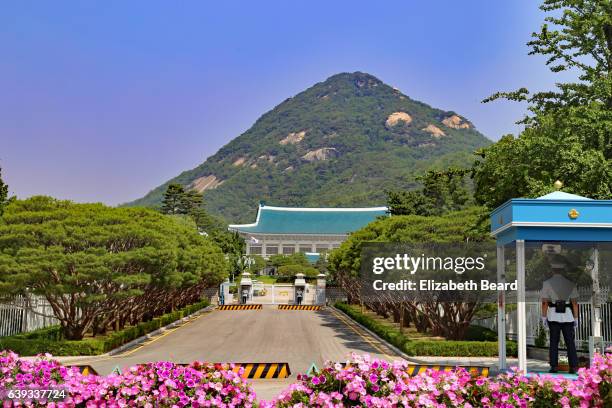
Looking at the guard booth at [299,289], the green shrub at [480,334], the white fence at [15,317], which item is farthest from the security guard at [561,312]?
the guard booth at [299,289]

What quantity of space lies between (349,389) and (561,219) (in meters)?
7.08

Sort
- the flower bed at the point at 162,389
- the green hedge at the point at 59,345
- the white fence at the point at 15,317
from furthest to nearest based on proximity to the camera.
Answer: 1. the white fence at the point at 15,317
2. the green hedge at the point at 59,345
3. the flower bed at the point at 162,389

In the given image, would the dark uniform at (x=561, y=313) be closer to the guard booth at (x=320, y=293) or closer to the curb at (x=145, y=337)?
the curb at (x=145, y=337)

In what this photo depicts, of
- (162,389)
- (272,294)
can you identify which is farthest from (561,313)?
(272,294)

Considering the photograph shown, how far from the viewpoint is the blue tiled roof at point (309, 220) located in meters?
125

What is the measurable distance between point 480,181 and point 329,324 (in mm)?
19939

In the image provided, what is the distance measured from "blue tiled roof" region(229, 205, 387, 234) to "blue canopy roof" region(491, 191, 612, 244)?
109m

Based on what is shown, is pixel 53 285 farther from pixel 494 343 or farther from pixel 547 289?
pixel 547 289

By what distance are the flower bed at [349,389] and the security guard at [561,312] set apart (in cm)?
573

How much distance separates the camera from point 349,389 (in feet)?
24.7

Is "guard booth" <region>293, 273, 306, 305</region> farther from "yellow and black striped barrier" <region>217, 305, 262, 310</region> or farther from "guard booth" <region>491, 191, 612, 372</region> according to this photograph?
"guard booth" <region>491, 191, 612, 372</region>

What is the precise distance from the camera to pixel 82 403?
806cm

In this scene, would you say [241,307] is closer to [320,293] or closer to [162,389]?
[320,293]

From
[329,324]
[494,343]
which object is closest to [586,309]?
[494,343]
